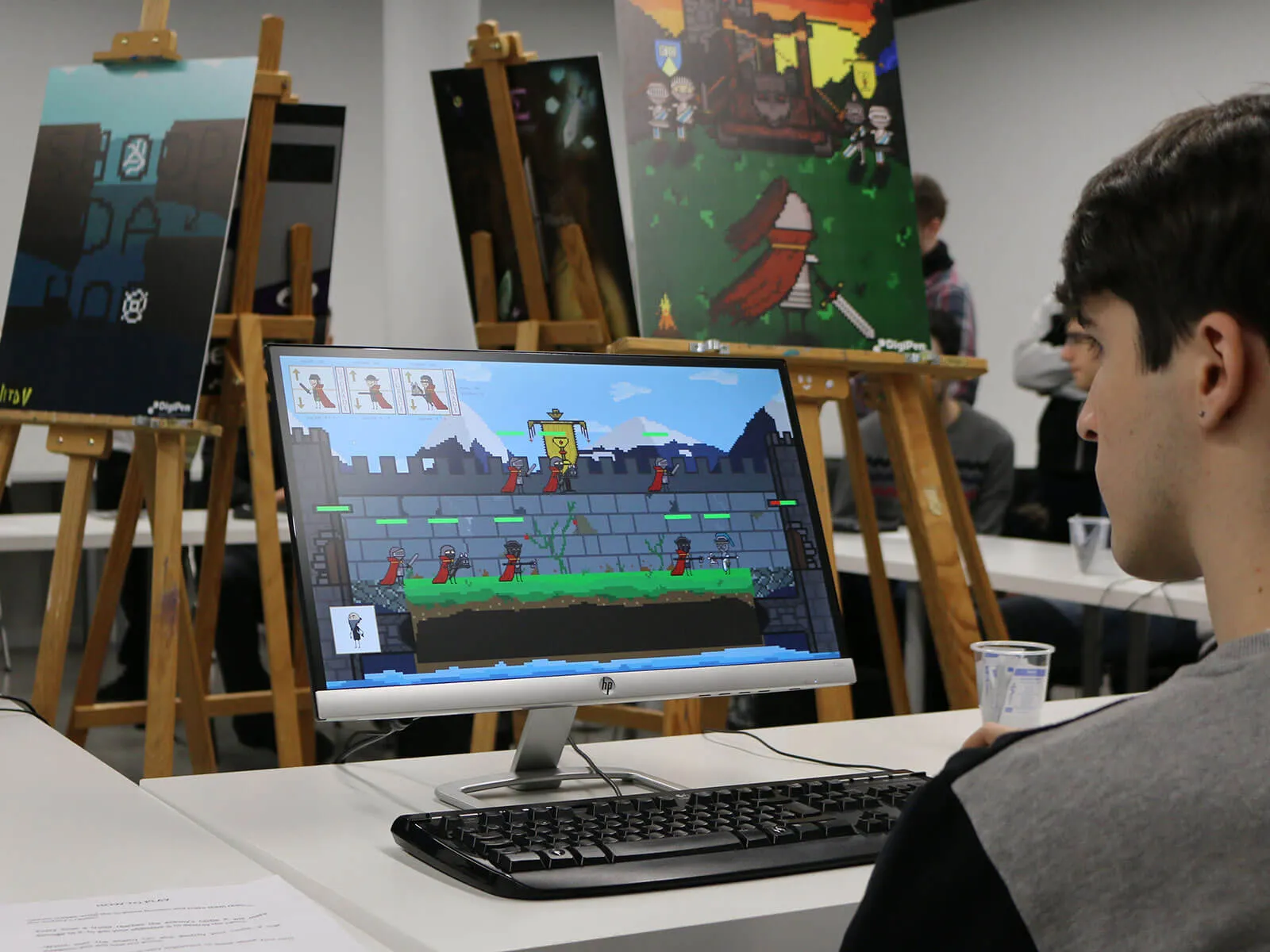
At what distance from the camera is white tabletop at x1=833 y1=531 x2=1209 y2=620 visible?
2.70m

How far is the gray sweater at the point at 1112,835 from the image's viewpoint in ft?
1.96

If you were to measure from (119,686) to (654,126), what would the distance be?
2.79 metres

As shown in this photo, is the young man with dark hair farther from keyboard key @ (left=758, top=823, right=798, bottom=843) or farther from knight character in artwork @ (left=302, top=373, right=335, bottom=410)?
knight character in artwork @ (left=302, top=373, right=335, bottom=410)

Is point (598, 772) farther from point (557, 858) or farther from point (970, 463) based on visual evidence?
point (970, 463)

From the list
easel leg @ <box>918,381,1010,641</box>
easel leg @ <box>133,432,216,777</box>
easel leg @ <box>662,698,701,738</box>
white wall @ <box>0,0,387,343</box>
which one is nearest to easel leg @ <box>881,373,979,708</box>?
easel leg @ <box>918,381,1010,641</box>

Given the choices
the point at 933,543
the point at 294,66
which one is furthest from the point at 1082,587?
the point at 294,66

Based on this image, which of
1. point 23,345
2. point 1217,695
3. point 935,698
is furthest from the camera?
point 935,698

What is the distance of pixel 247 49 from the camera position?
6.60 meters

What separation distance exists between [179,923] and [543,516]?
0.53 meters

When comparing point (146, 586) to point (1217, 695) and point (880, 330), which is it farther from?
point (1217, 695)

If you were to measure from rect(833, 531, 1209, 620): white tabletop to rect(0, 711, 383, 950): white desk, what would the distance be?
172 centimetres

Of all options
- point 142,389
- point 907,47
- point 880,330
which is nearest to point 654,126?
point 880,330

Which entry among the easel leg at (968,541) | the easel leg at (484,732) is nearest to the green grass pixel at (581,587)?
the easel leg at (484,732)

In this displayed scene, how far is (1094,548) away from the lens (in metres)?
A: 3.00
